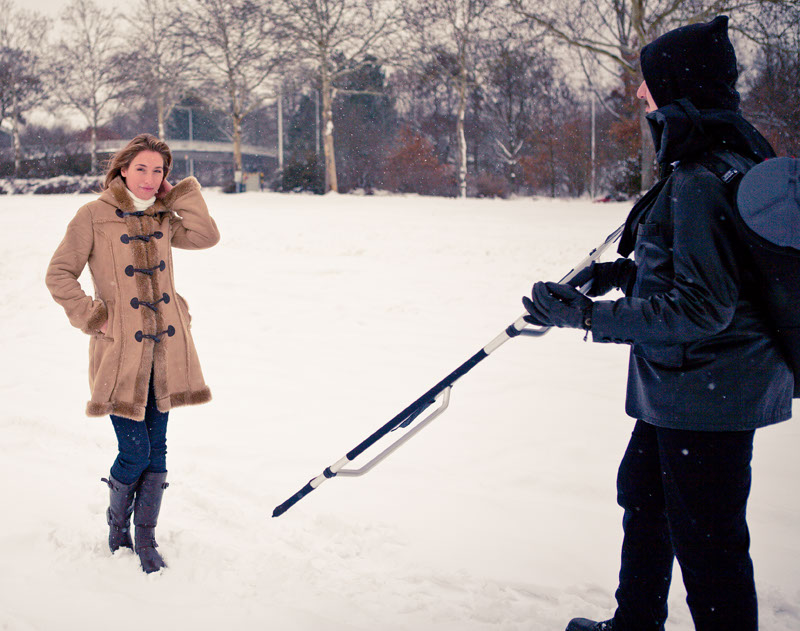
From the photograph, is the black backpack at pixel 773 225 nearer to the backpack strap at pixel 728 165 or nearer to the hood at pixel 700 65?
the backpack strap at pixel 728 165

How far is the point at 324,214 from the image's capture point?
655 inches

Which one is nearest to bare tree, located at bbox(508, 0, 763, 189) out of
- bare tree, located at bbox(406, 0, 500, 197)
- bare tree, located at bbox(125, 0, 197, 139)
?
bare tree, located at bbox(406, 0, 500, 197)

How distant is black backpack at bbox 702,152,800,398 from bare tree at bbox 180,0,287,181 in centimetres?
2224

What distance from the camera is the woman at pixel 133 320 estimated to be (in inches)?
107

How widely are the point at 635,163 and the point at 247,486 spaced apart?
23.9m

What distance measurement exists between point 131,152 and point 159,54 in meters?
23.7

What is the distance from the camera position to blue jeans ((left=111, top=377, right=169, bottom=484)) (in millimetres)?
2770

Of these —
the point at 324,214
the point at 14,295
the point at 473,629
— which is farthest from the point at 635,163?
the point at 473,629

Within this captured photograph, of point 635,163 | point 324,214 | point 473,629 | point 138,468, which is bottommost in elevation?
point 473,629

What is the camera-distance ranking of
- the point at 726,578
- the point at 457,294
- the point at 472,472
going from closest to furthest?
the point at 726,578 < the point at 472,472 < the point at 457,294

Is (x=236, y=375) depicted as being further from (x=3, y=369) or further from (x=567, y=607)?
(x=567, y=607)

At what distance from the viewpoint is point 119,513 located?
2848 millimetres

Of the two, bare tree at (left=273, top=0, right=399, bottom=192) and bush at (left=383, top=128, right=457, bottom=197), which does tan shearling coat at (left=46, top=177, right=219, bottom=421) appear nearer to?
bare tree at (left=273, top=0, right=399, bottom=192)

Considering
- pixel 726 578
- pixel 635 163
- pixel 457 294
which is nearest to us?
pixel 726 578
